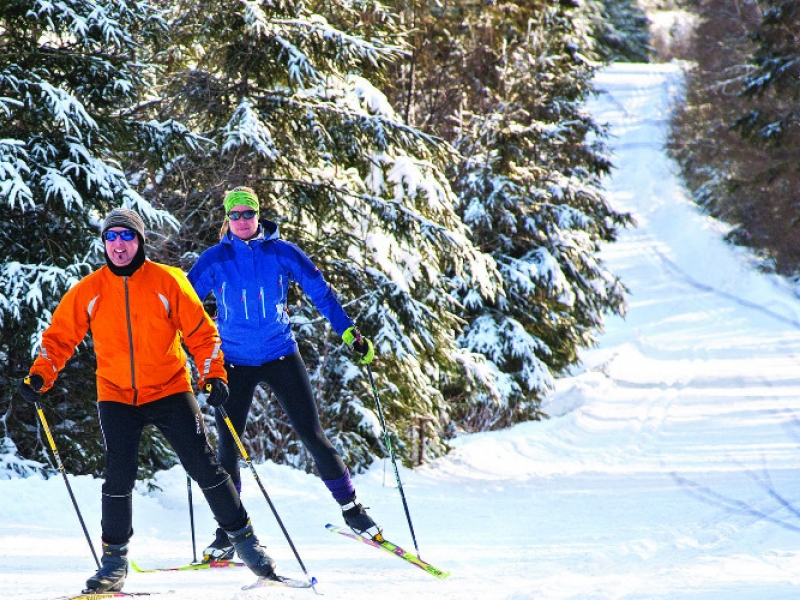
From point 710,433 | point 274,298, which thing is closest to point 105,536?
point 274,298

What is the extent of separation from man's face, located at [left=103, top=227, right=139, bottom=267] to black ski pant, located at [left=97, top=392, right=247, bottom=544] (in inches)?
29.0

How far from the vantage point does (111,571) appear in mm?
4441

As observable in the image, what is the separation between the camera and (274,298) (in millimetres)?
5391

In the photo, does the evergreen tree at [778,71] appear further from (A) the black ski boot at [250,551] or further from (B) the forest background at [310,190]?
(A) the black ski boot at [250,551]

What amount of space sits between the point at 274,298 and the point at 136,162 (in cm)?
371

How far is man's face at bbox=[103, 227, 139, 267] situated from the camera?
4.26m

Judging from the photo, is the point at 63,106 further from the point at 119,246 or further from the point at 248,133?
the point at 119,246

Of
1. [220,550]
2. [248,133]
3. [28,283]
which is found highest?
[248,133]

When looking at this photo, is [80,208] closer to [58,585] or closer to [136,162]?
[136,162]

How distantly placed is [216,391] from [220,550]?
1476 mm

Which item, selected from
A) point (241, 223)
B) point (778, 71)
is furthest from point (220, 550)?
point (778, 71)

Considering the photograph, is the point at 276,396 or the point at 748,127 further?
the point at 748,127

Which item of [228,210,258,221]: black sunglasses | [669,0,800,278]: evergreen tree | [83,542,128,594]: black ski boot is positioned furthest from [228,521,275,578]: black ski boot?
[669,0,800,278]: evergreen tree

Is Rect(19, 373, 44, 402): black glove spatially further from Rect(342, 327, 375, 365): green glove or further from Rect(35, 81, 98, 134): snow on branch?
Rect(35, 81, 98, 134): snow on branch
